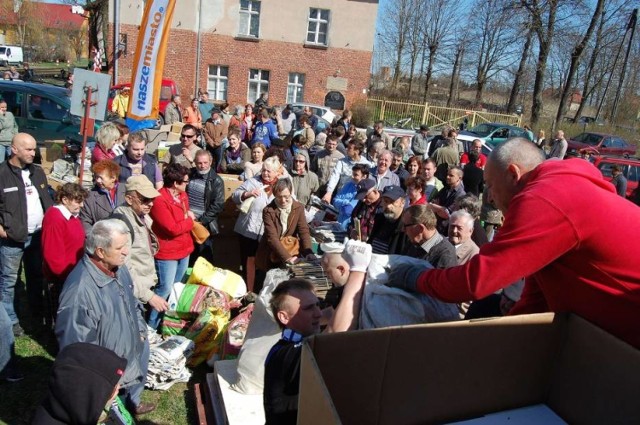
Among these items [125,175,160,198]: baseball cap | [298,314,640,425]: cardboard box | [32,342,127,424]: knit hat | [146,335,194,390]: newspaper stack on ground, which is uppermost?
[298,314,640,425]: cardboard box

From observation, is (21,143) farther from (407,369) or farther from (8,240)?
(407,369)

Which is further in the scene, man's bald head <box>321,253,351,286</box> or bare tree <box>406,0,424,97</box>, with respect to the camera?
bare tree <box>406,0,424,97</box>

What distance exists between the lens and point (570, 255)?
176cm

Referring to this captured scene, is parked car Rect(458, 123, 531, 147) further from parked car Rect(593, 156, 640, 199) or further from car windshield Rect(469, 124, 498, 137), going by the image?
parked car Rect(593, 156, 640, 199)

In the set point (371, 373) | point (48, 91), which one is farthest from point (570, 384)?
point (48, 91)

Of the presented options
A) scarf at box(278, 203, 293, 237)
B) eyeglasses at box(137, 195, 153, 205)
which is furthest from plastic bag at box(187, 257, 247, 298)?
eyeglasses at box(137, 195, 153, 205)

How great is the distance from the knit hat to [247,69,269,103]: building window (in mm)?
25732

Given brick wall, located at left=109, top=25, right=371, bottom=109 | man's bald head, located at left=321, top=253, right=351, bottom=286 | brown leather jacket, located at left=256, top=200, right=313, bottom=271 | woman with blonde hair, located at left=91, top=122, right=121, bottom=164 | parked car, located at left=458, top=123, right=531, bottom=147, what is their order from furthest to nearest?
1. brick wall, located at left=109, top=25, right=371, bottom=109
2. parked car, located at left=458, top=123, right=531, bottom=147
3. woman with blonde hair, located at left=91, top=122, right=121, bottom=164
4. brown leather jacket, located at left=256, top=200, right=313, bottom=271
5. man's bald head, located at left=321, top=253, right=351, bottom=286

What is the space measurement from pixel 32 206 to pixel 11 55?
4993 cm

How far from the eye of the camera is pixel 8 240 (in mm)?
4875

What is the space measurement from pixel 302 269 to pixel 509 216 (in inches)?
117

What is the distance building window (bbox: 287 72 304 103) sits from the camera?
27.3m

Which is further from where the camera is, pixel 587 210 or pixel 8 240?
pixel 8 240

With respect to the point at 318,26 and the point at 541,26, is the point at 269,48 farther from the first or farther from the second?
the point at 541,26
